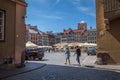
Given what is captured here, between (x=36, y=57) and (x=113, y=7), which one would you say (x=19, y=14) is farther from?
(x=36, y=57)

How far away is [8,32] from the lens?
2102 centimetres

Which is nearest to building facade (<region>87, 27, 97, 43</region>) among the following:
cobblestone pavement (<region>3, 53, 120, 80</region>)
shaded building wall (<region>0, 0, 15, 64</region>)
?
shaded building wall (<region>0, 0, 15, 64</region>)

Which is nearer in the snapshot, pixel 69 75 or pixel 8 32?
pixel 69 75

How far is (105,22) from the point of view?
1016 inches

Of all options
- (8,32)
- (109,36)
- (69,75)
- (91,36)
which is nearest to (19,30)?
(8,32)

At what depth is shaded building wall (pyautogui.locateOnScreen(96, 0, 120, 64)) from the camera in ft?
85.4

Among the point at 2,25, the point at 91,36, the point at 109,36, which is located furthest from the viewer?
the point at 91,36

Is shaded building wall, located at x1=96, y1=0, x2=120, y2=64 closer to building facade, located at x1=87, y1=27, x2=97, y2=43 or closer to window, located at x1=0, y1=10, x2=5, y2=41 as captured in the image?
window, located at x1=0, y1=10, x2=5, y2=41

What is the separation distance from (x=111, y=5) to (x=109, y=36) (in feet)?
10.5

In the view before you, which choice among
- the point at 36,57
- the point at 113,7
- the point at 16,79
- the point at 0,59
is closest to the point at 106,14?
the point at 113,7

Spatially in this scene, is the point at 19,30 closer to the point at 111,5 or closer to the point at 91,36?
the point at 111,5

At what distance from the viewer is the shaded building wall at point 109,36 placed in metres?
26.0

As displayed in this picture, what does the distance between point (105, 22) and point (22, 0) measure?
25.3 feet

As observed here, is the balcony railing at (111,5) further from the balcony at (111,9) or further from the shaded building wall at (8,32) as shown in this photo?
the shaded building wall at (8,32)
